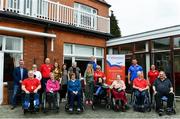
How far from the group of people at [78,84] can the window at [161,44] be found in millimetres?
2372

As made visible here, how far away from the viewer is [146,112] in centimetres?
793

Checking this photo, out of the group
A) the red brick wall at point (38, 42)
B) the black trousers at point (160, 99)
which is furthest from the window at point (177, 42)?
the red brick wall at point (38, 42)

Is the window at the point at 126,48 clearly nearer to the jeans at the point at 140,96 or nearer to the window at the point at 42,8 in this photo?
the window at the point at 42,8

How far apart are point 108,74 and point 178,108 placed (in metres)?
3.17

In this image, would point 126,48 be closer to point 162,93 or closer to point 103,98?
point 103,98

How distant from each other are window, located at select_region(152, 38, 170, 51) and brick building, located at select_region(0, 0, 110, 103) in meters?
3.38

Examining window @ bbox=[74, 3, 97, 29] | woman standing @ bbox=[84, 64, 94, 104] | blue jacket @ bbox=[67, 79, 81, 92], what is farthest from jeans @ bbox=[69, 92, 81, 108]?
window @ bbox=[74, 3, 97, 29]

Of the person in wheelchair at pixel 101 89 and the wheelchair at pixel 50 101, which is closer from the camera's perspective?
the wheelchair at pixel 50 101

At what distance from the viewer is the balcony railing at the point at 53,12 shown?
10062 millimetres

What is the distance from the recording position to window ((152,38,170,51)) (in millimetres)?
11023

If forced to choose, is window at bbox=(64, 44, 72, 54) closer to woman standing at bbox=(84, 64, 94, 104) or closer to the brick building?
the brick building

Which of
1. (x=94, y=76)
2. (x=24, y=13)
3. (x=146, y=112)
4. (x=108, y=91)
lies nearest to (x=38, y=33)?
(x=24, y=13)

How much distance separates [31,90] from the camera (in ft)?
25.0

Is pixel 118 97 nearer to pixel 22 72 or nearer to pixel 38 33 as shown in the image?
pixel 22 72
